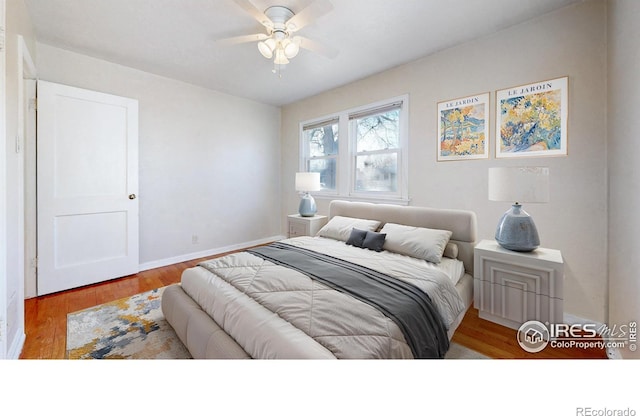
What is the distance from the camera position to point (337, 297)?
4.49 feet

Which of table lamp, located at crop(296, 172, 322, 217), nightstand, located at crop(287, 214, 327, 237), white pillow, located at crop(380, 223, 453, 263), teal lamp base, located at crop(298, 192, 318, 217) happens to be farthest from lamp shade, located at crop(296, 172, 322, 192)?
white pillow, located at crop(380, 223, 453, 263)

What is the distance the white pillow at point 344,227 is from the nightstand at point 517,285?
1.00 meters

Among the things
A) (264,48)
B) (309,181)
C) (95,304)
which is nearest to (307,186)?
(309,181)

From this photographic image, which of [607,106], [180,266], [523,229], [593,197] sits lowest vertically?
[180,266]

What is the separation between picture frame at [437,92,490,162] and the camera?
2471mm

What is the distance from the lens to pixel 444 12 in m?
2.09

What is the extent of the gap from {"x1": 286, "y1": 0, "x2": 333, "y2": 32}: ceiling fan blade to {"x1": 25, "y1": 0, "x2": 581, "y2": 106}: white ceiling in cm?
20

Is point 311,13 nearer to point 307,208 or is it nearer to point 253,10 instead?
point 253,10

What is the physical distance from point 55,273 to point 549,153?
4787mm

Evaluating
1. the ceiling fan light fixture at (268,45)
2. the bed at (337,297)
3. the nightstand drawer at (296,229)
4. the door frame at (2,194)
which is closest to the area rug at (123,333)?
the bed at (337,297)

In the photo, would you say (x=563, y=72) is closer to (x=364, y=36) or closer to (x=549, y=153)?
(x=549, y=153)

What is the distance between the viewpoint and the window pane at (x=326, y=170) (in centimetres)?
405

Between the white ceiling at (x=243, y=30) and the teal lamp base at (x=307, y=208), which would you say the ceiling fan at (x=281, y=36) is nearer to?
the white ceiling at (x=243, y=30)
